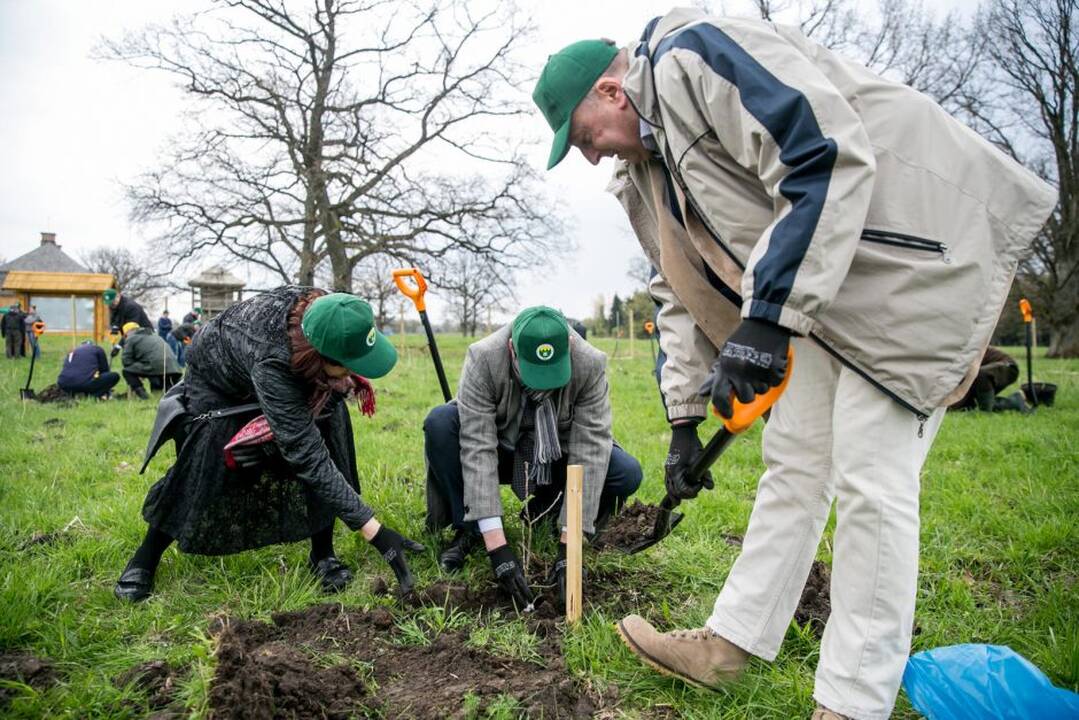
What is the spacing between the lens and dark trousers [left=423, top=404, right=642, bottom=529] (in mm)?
3357

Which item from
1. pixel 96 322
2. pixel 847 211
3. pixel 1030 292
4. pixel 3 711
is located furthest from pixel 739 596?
pixel 96 322

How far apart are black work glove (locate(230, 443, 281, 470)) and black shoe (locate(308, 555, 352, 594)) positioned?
560mm

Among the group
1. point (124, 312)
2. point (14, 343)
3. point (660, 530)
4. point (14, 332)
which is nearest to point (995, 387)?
point (660, 530)

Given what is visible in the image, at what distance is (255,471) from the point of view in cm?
312

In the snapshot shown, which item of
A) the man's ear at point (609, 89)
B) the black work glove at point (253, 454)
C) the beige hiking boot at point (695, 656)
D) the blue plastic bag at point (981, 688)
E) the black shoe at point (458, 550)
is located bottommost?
the black shoe at point (458, 550)

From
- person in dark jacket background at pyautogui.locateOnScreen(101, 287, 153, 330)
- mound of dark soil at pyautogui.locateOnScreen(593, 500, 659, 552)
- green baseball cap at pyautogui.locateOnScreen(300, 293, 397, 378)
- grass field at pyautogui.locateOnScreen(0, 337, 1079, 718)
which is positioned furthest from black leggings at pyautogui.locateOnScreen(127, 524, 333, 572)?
person in dark jacket background at pyautogui.locateOnScreen(101, 287, 153, 330)

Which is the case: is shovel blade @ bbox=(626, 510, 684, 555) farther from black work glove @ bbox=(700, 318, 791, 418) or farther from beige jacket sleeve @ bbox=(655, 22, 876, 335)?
beige jacket sleeve @ bbox=(655, 22, 876, 335)

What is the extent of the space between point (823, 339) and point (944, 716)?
3.47 ft

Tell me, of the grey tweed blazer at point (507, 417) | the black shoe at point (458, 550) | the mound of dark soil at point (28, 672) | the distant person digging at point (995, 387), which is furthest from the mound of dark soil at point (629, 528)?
the distant person digging at point (995, 387)

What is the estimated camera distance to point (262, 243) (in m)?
19.0

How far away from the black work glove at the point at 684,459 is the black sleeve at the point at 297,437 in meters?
1.30

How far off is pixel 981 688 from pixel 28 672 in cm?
282

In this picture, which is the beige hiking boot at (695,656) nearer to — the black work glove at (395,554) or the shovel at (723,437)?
the shovel at (723,437)

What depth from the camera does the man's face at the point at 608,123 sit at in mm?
2043
